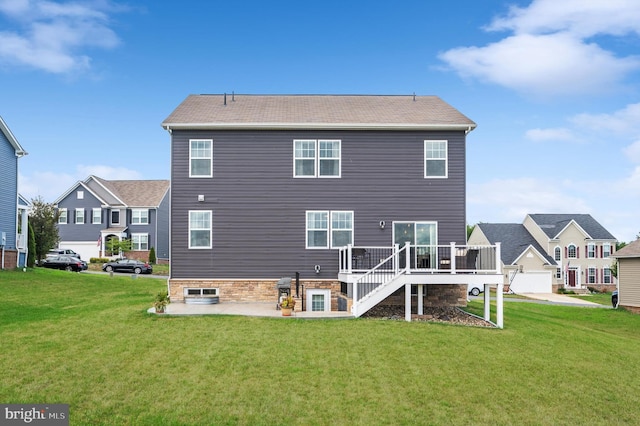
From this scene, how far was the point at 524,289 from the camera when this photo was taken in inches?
1763

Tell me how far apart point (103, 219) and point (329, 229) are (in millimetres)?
36490

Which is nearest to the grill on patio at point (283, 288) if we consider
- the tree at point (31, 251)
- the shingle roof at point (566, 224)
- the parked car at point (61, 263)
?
the tree at point (31, 251)

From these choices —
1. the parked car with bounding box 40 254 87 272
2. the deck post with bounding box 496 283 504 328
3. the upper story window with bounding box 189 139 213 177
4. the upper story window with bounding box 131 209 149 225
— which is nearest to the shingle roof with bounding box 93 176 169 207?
the upper story window with bounding box 131 209 149 225

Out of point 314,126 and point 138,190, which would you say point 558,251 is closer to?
point 314,126

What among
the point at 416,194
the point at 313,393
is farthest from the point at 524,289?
the point at 313,393

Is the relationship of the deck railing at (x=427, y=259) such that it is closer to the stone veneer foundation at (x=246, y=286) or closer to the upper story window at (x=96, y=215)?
the stone veneer foundation at (x=246, y=286)

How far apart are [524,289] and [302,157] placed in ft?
106

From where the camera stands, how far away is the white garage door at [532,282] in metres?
44.8

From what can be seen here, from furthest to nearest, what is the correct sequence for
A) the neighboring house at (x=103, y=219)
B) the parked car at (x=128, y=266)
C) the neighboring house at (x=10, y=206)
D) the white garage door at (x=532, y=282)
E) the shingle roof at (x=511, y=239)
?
the neighboring house at (x=103, y=219) → the shingle roof at (x=511, y=239) → the white garage door at (x=532, y=282) → the parked car at (x=128, y=266) → the neighboring house at (x=10, y=206)

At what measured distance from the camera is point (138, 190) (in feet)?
170

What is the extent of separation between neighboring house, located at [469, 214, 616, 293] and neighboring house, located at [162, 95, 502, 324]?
2917 centimetres

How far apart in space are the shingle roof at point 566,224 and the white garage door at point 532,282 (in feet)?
15.4

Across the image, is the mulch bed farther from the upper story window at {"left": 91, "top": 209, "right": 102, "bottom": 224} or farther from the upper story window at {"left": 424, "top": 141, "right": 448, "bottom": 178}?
the upper story window at {"left": 91, "top": 209, "right": 102, "bottom": 224}

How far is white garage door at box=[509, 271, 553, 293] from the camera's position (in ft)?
147
